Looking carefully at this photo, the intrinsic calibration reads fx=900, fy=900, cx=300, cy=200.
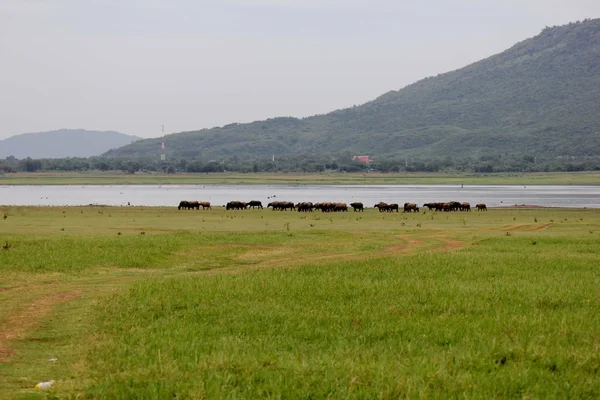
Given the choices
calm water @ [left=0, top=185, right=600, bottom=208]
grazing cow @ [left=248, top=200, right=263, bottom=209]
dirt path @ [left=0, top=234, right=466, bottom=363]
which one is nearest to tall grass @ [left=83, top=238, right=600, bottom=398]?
dirt path @ [left=0, top=234, right=466, bottom=363]

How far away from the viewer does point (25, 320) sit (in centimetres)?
1711

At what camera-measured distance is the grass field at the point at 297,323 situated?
38.3 ft

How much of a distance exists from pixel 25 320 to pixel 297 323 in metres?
5.30

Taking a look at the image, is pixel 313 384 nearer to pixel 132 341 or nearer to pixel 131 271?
pixel 132 341

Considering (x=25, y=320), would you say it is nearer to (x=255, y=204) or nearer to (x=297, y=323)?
(x=297, y=323)

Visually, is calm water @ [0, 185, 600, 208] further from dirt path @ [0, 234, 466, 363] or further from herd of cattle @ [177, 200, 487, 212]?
dirt path @ [0, 234, 466, 363]

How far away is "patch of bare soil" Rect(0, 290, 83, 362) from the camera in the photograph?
47.6ft

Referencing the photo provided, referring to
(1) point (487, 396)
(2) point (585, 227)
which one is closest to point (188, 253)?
(1) point (487, 396)

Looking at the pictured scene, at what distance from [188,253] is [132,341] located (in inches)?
713

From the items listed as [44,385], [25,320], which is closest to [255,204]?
[25,320]

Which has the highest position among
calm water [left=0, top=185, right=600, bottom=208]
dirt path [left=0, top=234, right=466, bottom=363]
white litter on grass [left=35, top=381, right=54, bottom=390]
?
white litter on grass [left=35, top=381, right=54, bottom=390]

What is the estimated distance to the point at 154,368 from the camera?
39.9ft

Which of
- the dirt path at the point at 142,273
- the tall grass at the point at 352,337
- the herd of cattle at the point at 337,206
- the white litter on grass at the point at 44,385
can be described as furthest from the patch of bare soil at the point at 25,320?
the herd of cattle at the point at 337,206

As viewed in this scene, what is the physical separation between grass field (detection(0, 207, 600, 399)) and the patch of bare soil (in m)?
0.04
